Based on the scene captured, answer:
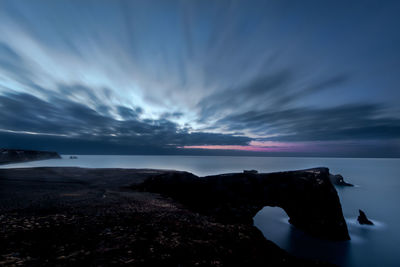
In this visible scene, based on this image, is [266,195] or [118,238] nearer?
[118,238]

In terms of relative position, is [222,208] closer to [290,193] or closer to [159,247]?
[290,193]

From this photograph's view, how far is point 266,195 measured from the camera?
24.2 metres

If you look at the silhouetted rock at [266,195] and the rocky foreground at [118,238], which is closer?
the rocky foreground at [118,238]

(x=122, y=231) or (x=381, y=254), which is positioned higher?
(x=122, y=231)

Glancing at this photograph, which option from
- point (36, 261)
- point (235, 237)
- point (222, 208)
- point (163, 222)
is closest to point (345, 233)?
point (222, 208)

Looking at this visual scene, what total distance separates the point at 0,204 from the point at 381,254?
1785 inches

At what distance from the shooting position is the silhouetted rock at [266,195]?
73.1ft

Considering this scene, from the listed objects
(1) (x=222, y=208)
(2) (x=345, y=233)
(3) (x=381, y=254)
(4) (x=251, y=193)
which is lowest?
(3) (x=381, y=254)

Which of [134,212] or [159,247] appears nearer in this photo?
[159,247]

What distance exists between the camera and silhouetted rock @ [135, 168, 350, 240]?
22.3 m

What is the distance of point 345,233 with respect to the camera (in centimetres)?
2266

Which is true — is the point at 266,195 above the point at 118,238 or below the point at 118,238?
below

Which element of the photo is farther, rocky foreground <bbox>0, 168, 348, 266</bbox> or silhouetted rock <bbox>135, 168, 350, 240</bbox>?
silhouetted rock <bbox>135, 168, 350, 240</bbox>

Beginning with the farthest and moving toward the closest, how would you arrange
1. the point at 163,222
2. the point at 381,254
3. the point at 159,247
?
the point at 381,254 < the point at 163,222 < the point at 159,247
